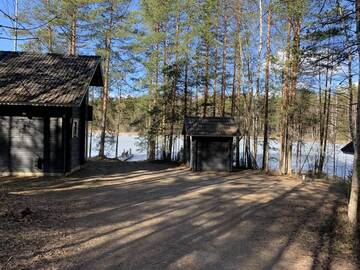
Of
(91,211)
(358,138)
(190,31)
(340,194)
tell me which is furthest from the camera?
(190,31)

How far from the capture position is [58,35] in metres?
25.0

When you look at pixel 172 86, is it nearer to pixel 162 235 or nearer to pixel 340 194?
pixel 340 194

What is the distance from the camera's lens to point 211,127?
1958cm

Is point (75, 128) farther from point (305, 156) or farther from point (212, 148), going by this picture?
point (305, 156)

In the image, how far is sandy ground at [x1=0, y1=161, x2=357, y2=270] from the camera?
5.27 metres

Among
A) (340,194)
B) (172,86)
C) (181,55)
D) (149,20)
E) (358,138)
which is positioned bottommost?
(340,194)

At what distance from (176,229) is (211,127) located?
12.8m

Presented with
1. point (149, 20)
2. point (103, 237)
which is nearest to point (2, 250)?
point (103, 237)

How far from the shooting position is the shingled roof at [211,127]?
1912 cm

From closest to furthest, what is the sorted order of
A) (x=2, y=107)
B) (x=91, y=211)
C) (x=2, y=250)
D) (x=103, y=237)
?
1. (x=2, y=250)
2. (x=103, y=237)
3. (x=91, y=211)
4. (x=2, y=107)

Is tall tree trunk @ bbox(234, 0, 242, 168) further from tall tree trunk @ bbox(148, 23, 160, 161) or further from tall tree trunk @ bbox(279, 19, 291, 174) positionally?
tall tree trunk @ bbox(148, 23, 160, 161)

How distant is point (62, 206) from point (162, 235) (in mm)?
3355

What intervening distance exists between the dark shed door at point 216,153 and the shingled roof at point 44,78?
22.9ft

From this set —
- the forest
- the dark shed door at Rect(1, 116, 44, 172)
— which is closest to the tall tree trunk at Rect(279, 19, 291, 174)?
the forest
